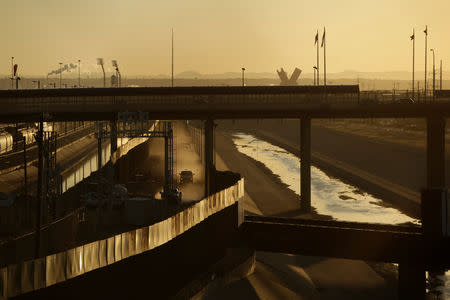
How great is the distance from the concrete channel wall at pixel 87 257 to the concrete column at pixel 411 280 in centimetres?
1446

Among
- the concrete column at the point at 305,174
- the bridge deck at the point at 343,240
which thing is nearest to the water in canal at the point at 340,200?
the concrete column at the point at 305,174

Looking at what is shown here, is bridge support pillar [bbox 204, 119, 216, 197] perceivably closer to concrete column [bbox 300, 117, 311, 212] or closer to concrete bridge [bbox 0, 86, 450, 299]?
concrete bridge [bbox 0, 86, 450, 299]

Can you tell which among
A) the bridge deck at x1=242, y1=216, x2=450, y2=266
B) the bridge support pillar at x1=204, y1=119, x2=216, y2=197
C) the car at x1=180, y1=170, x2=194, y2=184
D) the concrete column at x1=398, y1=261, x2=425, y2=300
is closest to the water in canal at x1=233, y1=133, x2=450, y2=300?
the concrete column at x1=398, y1=261, x2=425, y2=300

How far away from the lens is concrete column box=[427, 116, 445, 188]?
287ft

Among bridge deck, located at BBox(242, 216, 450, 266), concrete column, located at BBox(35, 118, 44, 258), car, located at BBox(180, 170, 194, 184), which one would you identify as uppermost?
concrete column, located at BBox(35, 118, 44, 258)

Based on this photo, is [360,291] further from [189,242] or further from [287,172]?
[287,172]

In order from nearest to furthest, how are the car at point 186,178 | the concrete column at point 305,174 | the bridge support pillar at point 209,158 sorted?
1. the bridge support pillar at point 209,158
2. the concrete column at point 305,174
3. the car at point 186,178

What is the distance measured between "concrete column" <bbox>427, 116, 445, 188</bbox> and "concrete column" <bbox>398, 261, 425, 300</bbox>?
126 ft

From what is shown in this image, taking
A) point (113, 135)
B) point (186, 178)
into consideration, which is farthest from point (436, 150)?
point (113, 135)

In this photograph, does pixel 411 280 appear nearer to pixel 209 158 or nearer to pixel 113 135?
pixel 113 135

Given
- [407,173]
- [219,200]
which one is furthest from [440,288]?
[407,173]

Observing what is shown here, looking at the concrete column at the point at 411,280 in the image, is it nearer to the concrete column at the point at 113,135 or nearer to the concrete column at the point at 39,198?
the concrete column at the point at 113,135

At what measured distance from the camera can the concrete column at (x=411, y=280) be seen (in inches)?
2018

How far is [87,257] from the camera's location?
116 ft
